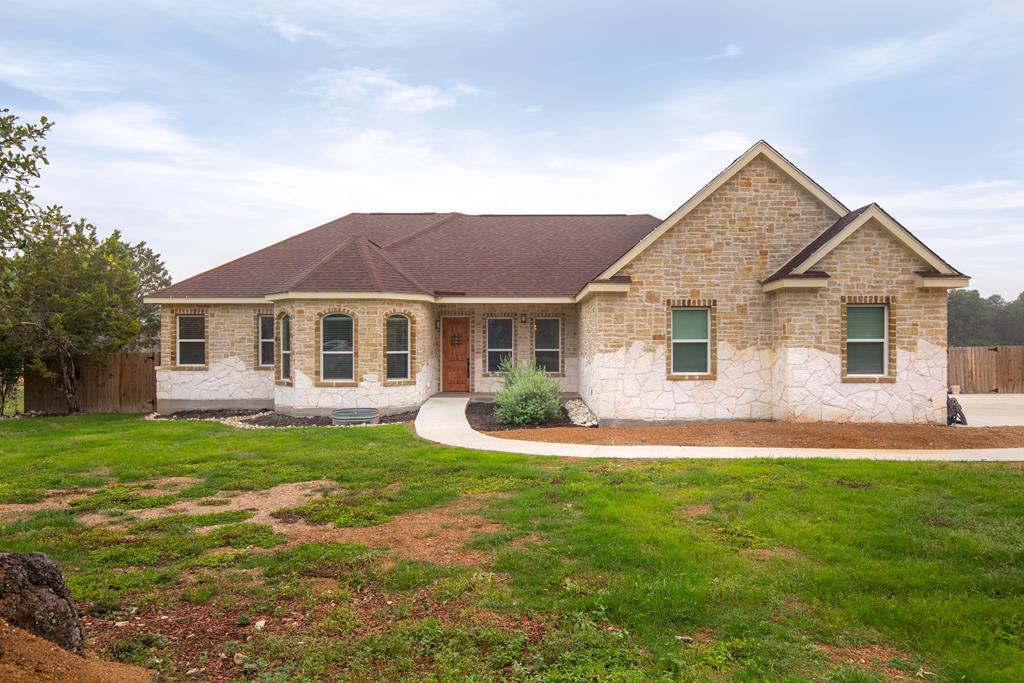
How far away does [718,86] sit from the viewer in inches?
648

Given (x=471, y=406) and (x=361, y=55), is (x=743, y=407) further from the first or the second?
(x=361, y=55)

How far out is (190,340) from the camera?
19094mm

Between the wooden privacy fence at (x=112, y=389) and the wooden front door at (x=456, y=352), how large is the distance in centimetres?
945

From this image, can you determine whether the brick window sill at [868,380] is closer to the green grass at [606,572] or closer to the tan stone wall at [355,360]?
the green grass at [606,572]

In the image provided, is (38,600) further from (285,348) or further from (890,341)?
(890,341)

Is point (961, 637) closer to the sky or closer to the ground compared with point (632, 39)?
closer to the ground

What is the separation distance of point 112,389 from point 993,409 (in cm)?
2727

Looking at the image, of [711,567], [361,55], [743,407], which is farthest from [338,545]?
[361,55]

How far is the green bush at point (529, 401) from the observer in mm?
14859


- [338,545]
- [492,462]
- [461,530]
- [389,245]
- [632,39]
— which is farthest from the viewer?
[389,245]

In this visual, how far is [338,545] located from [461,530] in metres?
1.30

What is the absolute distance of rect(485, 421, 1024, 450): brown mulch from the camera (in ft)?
37.3

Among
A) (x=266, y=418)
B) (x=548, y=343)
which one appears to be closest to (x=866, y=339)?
(x=548, y=343)

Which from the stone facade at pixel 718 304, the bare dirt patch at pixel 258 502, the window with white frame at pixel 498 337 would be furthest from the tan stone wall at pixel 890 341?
the bare dirt patch at pixel 258 502
